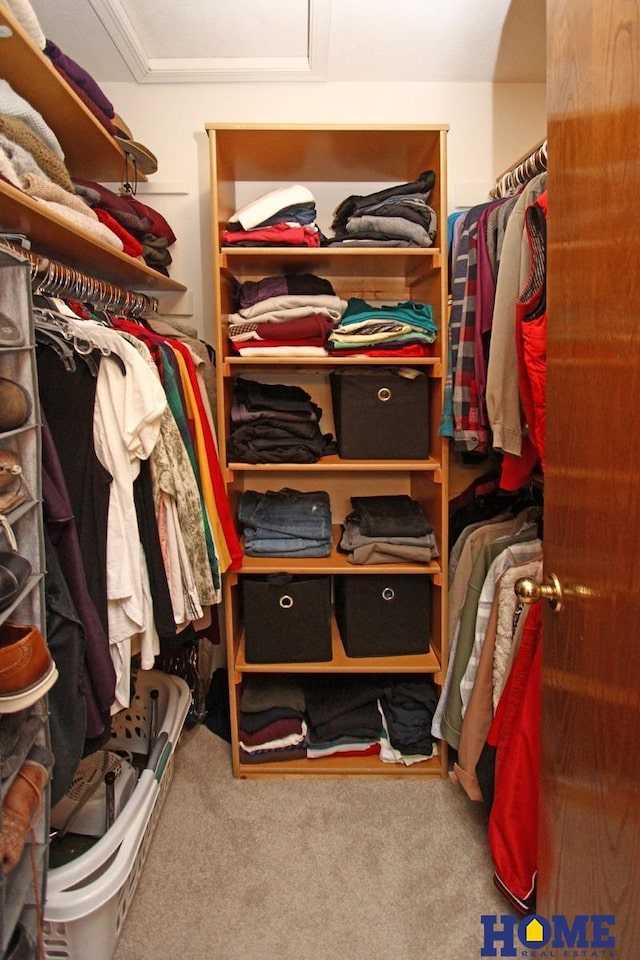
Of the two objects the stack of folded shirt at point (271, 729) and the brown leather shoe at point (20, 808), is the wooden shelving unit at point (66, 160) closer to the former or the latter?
the brown leather shoe at point (20, 808)

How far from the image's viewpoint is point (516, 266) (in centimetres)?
141

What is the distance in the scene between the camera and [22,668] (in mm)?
883

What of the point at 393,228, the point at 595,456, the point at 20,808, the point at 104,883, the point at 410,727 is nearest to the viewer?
the point at 595,456

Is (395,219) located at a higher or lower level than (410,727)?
higher

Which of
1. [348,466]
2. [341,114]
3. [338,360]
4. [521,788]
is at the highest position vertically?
[341,114]

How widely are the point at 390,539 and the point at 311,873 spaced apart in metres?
0.96

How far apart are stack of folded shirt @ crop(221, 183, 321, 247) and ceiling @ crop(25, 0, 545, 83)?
490 mm

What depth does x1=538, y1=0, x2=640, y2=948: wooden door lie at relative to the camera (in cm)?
72

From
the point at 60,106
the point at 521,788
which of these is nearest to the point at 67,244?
the point at 60,106

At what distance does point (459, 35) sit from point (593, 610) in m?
1.84

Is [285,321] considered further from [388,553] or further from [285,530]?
[388,553]

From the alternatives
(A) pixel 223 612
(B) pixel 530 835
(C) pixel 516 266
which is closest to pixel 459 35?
(C) pixel 516 266

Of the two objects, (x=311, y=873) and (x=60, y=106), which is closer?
(x=60, y=106)

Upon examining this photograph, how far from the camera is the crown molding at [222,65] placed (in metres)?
1.81
